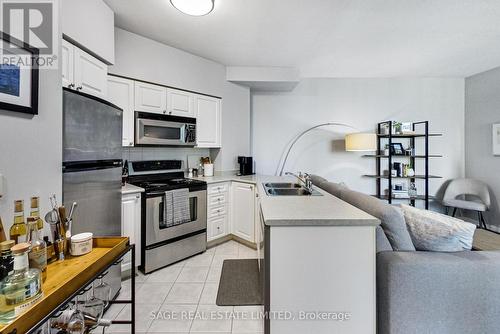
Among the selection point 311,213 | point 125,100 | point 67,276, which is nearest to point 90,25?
point 125,100

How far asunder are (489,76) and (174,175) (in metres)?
5.45

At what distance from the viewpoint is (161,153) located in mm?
2986

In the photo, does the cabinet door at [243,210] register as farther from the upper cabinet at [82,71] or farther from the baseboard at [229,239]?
the upper cabinet at [82,71]

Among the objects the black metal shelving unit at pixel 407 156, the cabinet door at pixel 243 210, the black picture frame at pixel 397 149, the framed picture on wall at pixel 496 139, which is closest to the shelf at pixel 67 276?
the cabinet door at pixel 243 210

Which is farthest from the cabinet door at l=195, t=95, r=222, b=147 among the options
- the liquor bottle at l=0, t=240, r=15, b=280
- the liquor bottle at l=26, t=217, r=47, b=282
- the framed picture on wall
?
the framed picture on wall

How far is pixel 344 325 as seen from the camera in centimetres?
125

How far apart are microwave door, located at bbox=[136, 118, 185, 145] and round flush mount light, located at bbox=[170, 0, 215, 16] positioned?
123cm

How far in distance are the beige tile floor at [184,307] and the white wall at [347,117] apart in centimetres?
234

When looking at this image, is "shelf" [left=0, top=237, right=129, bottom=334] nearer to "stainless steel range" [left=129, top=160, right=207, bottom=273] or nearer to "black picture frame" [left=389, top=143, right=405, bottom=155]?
"stainless steel range" [left=129, top=160, right=207, bottom=273]

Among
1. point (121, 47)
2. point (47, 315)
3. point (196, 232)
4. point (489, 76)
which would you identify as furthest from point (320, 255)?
point (489, 76)

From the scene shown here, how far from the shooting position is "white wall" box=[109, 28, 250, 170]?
2422 mm

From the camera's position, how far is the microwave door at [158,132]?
2474mm

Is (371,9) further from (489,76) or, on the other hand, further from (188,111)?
(489,76)

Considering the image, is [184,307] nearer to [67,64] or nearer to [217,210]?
→ [217,210]
